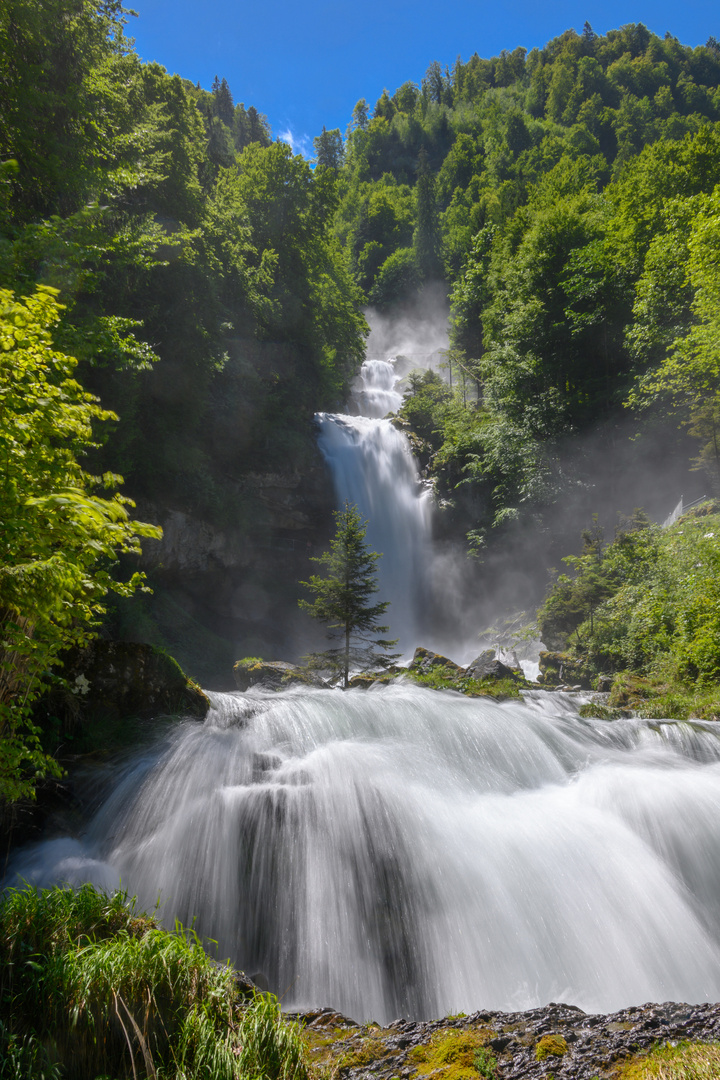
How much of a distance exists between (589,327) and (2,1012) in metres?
28.9

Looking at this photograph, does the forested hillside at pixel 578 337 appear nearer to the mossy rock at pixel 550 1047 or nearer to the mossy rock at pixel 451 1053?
the mossy rock at pixel 550 1047

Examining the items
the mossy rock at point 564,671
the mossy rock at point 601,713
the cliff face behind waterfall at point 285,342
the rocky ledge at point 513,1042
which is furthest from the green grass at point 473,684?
the rocky ledge at point 513,1042

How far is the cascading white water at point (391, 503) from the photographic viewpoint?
2695 centimetres

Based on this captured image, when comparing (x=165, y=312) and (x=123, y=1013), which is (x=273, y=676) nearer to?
(x=165, y=312)

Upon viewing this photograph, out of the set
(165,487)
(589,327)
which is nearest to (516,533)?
(589,327)

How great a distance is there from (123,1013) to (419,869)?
3.54m

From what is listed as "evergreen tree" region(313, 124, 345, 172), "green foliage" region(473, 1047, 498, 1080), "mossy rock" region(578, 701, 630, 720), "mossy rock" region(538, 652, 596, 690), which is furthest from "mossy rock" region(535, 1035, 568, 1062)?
"evergreen tree" region(313, 124, 345, 172)

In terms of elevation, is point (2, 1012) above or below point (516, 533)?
below

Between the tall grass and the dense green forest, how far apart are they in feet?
4.96

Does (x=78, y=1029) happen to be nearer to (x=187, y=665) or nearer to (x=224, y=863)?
(x=224, y=863)

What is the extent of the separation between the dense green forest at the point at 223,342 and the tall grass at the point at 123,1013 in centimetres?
151

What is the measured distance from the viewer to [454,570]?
27.9 metres

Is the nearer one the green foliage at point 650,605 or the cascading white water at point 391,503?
the green foliage at point 650,605

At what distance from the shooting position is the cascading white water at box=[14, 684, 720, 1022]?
4.87 metres
